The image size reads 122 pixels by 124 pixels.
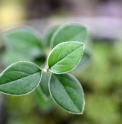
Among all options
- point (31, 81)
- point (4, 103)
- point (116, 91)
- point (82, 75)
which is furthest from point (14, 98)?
point (31, 81)

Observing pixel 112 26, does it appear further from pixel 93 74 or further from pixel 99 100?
pixel 99 100

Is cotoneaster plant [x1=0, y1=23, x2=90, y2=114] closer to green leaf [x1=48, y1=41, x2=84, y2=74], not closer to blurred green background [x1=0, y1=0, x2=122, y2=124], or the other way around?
green leaf [x1=48, y1=41, x2=84, y2=74]

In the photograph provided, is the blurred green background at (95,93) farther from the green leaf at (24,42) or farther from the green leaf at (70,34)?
the green leaf at (70,34)

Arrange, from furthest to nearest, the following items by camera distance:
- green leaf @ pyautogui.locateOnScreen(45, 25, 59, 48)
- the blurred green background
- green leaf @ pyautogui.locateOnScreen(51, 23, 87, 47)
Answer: the blurred green background < green leaf @ pyautogui.locateOnScreen(45, 25, 59, 48) < green leaf @ pyautogui.locateOnScreen(51, 23, 87, 47)

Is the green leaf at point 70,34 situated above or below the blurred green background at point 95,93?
above

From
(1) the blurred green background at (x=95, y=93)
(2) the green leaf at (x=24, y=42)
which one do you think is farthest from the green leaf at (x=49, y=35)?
(1) the blurred green background at (x=95, y=93)

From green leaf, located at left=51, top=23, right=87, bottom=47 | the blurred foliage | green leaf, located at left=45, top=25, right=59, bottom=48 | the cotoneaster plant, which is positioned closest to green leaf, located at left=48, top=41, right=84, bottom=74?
the cotoneaster plant
